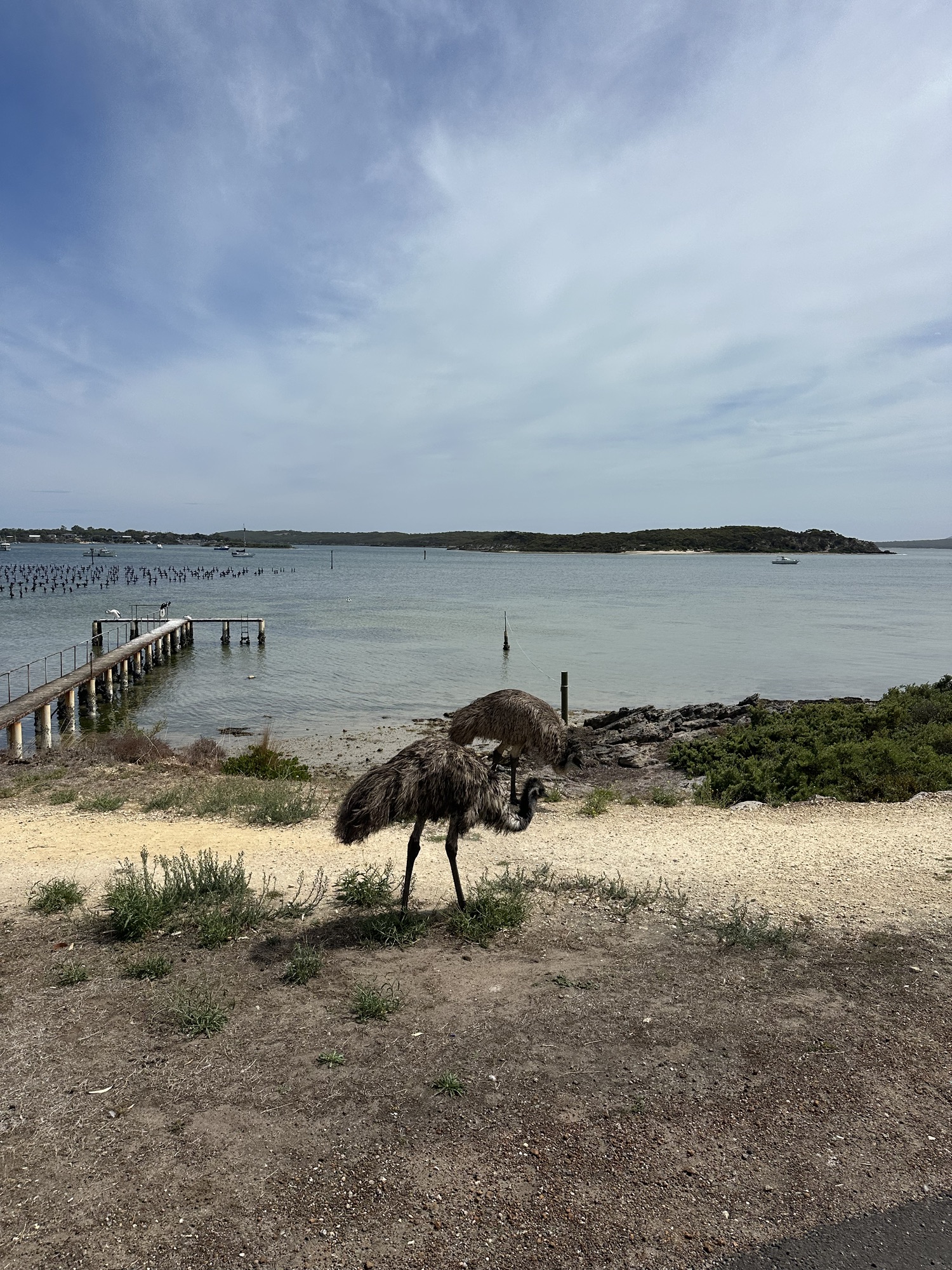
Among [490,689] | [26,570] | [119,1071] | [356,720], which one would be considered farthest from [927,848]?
[26,570]

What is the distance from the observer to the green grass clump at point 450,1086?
5000 millimetres

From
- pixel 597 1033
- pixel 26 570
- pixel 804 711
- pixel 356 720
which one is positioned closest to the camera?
pixel 597 1033

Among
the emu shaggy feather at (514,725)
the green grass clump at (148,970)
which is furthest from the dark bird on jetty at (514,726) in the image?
the green grass clump at (148,970)

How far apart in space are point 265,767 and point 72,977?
432 inches

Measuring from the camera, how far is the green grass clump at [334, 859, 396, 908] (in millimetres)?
8102

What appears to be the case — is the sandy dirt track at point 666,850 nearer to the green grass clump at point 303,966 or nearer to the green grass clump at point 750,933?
the green grass clump at point 750,933

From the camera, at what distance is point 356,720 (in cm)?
2602

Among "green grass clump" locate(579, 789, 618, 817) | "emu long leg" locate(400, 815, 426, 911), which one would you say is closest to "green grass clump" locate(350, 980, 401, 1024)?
"emu long leg" locate(400, 815, 426, 911)

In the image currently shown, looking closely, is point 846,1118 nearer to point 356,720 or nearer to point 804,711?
point 804,711

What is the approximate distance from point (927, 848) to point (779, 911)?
3.26 m

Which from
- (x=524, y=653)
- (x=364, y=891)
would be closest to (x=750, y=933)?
(x=364, y=891)

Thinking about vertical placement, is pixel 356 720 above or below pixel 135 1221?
below

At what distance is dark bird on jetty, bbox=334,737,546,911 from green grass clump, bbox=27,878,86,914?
2.99 meters

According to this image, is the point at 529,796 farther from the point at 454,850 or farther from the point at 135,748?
the point at 135,748
